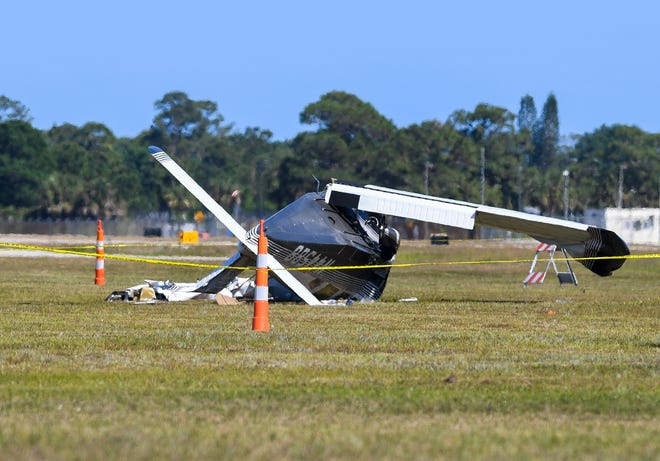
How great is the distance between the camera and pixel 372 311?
22.0 meters

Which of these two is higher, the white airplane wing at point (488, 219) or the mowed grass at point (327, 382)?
the white airplane wing at point (488, 219)

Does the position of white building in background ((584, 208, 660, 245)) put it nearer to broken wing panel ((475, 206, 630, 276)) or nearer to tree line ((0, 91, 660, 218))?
tree line ((0, 91, 660, 218))

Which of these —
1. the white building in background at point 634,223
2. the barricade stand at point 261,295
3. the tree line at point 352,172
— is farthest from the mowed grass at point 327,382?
the tree line at point 352,172

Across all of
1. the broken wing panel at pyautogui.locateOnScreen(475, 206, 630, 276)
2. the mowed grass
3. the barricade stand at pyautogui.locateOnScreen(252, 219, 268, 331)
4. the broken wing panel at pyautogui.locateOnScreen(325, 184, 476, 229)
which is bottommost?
the mowed grass

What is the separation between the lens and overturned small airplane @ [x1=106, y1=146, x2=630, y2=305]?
75.9 ft

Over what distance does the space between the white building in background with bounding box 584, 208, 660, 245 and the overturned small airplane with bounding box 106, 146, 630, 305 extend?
99156 millimetres

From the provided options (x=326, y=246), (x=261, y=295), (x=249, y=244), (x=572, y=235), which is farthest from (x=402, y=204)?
(x=261, y=295)

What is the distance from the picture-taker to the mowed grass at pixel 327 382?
883 centimetres

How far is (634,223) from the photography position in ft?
406

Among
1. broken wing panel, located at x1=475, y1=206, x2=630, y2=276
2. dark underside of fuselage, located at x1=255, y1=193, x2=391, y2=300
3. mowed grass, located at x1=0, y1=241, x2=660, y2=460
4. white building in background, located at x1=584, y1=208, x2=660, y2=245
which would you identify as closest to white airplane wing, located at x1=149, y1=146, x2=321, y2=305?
dark underside of fuselage, located at x1=255, y1=193, x2=391, y2=300

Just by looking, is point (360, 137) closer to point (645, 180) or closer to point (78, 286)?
point (645, 180)

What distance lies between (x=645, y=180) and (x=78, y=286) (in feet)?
442

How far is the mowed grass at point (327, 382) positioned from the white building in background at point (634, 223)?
101130 mm

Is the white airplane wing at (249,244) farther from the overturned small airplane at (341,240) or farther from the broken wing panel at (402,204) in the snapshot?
the broken wing panel at (402,204)
